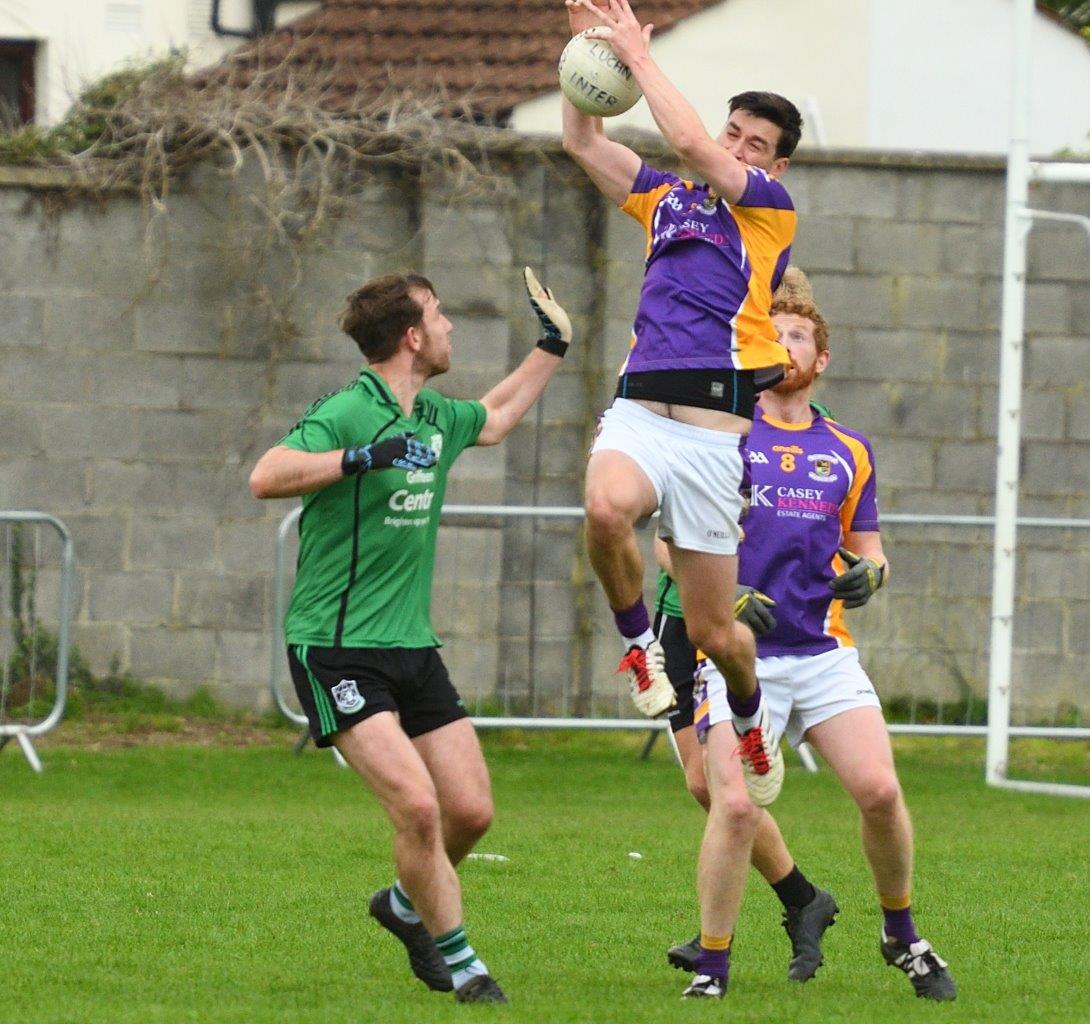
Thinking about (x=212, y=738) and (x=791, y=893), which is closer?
(x=791, y=893)

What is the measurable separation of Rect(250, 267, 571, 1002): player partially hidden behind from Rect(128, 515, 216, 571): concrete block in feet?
20.1

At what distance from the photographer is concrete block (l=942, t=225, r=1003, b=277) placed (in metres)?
12.9

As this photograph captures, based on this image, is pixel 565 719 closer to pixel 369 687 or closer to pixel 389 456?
pixel 369 687

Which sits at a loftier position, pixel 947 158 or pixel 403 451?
pixel 947 158

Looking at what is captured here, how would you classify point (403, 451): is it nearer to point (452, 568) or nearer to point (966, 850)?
point (966, 850)

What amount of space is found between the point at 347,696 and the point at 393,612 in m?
0.33

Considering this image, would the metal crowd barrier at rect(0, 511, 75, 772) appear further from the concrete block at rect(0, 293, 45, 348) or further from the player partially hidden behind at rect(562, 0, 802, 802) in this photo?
the player partially hidden behind at rect(562, 0, 802, 802)

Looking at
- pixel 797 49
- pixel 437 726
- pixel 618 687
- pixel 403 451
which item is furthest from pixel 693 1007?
pixel 797 49

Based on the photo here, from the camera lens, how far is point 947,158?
12.8 metres

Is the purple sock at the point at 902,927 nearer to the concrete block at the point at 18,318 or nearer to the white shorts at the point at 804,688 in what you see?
the white shorts at the point at 804,688

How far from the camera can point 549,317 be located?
6836mm

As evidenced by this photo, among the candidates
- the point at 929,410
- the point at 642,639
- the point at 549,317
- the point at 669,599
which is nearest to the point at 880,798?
the point at 642,639

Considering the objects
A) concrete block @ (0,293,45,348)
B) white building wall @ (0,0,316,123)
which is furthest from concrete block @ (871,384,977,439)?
white building wall @ (0,0,316,123)

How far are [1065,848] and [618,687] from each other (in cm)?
379
